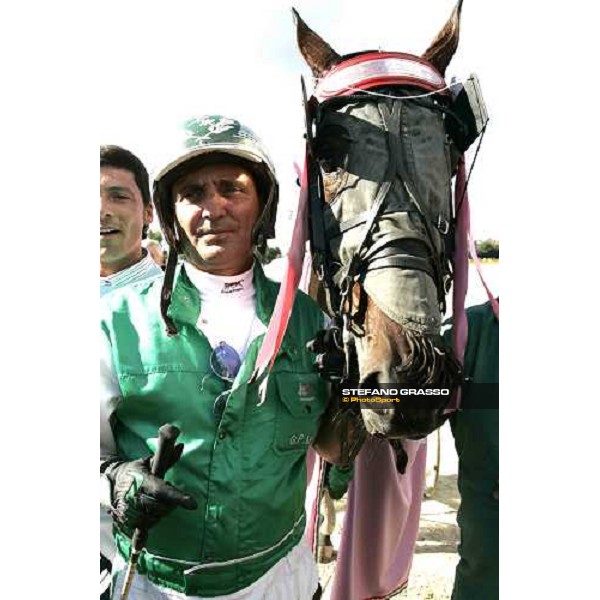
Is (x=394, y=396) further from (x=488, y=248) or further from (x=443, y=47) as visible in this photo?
(x=443, y=47)

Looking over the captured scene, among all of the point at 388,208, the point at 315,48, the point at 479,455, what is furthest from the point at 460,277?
the point at 315,48

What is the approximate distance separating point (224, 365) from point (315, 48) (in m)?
0.95

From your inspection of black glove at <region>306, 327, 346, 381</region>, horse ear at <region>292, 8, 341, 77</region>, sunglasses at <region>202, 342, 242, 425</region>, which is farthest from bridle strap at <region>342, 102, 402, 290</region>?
sunglasses at <region>202, 342, 242, 425</region>

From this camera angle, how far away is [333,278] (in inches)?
67.4

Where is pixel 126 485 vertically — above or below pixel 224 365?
below

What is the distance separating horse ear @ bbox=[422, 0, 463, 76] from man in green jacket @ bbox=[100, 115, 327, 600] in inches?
23.4

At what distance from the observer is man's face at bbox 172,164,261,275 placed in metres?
1.72

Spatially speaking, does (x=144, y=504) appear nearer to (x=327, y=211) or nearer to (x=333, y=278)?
(x=333, y=278)

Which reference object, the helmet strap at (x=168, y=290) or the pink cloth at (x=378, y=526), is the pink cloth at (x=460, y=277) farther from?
the helmet strap at (x=168, y=290)

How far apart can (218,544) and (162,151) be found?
3.46 ft

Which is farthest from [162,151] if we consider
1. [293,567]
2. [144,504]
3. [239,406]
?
[293,567]

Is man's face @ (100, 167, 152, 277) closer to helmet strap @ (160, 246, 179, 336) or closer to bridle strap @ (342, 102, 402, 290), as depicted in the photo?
helmet strap @ (160, 246, 179, 336)

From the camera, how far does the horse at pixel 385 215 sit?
5.01 ft

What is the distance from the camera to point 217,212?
5.64ft
